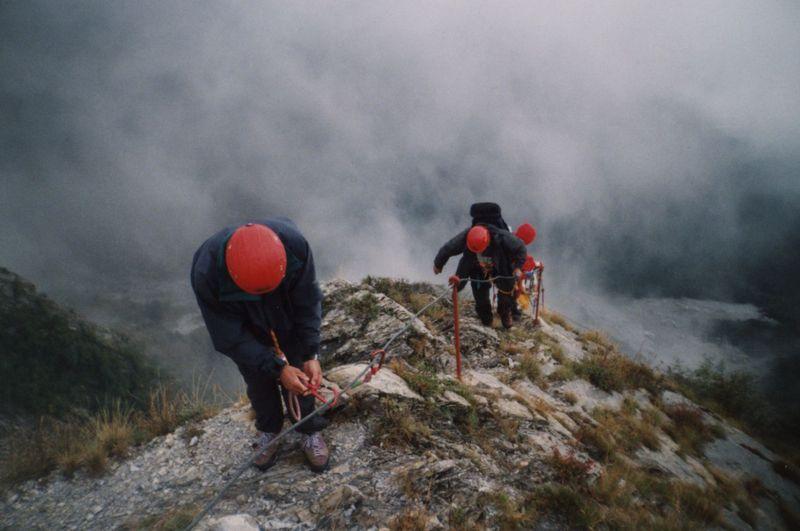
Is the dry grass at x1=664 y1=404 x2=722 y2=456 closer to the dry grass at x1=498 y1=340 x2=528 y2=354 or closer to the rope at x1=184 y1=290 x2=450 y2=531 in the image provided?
the dry grass at x1=498 y1=340 x2=528 y2=354

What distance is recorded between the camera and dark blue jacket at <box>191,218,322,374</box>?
2887 millimetres

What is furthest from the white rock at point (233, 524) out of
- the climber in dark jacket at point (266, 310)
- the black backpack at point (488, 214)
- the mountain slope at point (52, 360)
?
the mountain slope at point (52, 360)

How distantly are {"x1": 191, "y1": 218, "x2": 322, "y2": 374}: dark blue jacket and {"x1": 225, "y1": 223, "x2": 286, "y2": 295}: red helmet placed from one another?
9.8 inches

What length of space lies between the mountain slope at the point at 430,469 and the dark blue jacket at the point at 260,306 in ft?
4.20

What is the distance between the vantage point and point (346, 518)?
321 centimetres

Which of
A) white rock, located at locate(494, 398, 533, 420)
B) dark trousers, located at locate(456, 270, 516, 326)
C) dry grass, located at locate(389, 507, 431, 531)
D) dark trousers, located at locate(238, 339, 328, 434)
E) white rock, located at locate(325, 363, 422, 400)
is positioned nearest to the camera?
dry grass, located at locate(389, 507, 431, 531)

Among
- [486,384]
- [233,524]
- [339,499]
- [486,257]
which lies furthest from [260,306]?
[486,257]

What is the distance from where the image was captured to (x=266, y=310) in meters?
3.26

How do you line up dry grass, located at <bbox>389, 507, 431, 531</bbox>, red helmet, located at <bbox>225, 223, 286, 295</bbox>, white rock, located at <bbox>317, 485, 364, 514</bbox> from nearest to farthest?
red helmet, located at <bbox>225, 223, 286, 295</bbox>
dry grass, located at <bbox>389, 507, 431, 531</bbox>
white rock, located at <bbox>317, 485, 364, 514</bbox>

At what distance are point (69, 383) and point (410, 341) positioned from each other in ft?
277

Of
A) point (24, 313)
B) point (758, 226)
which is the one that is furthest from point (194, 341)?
point (758, 226)

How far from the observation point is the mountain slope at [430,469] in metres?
3.43

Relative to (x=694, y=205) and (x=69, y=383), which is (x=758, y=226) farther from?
(x=69, y=383)

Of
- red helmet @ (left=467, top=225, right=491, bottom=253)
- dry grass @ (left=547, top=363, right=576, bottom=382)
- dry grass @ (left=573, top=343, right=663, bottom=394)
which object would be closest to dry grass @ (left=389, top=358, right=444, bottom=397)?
red helmet @ (left=467, top=225, right=491, bottom=253)
